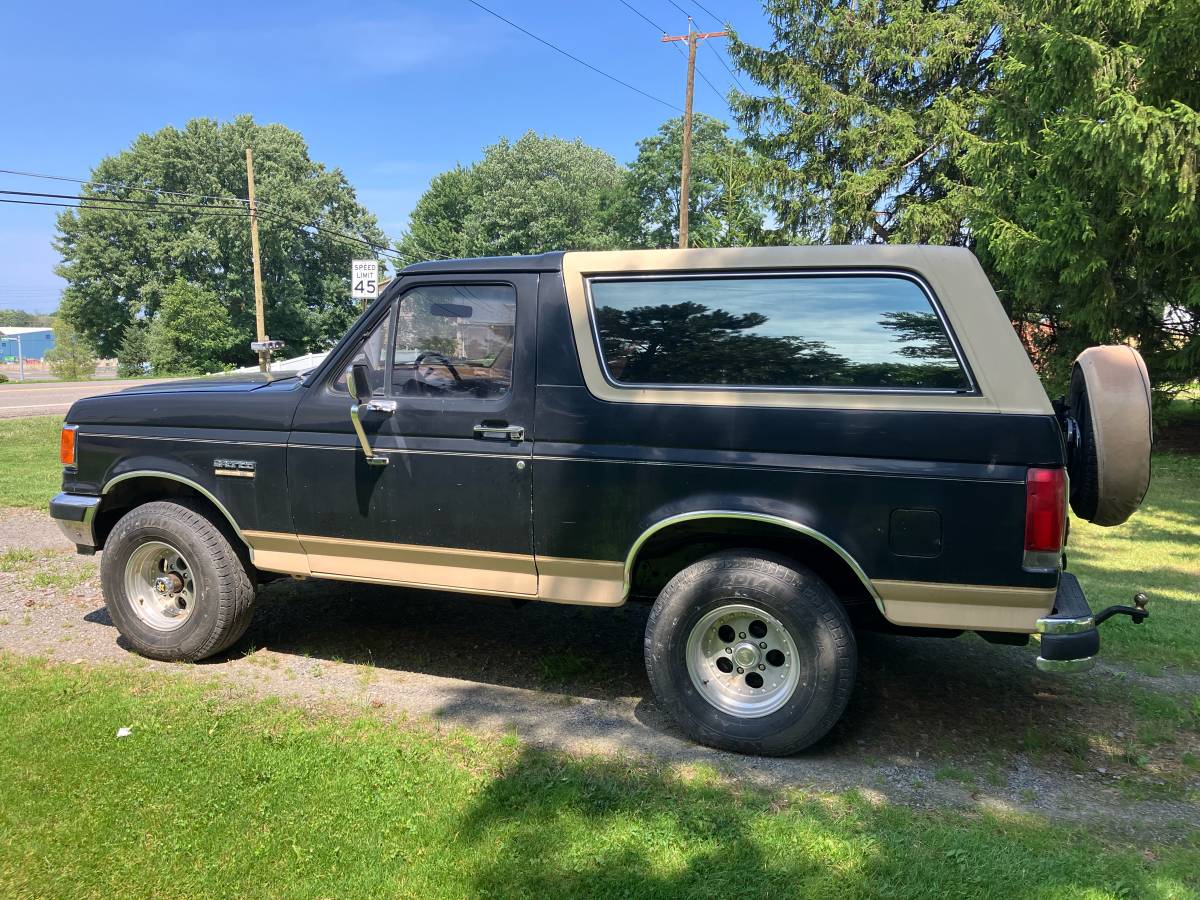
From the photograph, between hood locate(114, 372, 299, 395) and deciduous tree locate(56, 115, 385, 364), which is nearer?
hood locate(114, 372, 299, 395)

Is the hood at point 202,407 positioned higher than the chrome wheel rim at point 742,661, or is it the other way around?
the hood at point 202,407

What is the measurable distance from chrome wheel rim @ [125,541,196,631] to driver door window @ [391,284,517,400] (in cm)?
169

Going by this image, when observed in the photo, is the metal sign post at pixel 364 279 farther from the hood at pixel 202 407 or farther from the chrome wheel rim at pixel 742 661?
the chrome wheel rim at pixel 742 661

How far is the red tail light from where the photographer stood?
3045 mm

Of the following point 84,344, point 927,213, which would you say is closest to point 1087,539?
point 927,213

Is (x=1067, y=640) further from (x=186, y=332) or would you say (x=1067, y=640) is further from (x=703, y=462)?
(x=186, y=332)

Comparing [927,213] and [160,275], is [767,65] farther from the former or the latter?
[160,275]

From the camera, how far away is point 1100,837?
2.91 meters

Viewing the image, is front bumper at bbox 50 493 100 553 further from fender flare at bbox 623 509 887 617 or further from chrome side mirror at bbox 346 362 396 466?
fender flare at bbox 623 509 887 617

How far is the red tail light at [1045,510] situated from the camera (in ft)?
9.99

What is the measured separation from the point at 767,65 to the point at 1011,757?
22015 mm

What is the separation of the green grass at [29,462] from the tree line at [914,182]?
13458mm

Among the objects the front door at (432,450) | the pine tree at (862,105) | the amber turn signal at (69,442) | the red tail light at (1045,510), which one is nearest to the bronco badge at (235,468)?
the front door at (432,450)

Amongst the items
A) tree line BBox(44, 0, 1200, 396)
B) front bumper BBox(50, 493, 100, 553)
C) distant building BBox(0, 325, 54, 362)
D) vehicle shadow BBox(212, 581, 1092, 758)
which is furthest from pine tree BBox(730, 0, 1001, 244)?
distant building BBox(0, 325, 54, 362)
